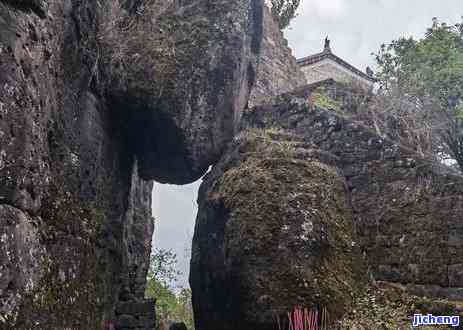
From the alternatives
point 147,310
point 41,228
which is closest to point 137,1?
point 41,228

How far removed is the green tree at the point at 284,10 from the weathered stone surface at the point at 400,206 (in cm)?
1125

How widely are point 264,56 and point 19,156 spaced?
10.8m

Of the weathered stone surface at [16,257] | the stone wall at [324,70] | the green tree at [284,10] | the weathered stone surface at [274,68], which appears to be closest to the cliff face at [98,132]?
the weathered stone surface at [16,257]

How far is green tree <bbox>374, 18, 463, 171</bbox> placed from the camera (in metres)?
11.3

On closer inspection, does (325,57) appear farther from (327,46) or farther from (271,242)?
(271,242)

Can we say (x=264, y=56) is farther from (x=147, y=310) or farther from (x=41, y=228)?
(x=41, y=228)

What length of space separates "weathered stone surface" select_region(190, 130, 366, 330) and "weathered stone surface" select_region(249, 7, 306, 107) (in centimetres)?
634

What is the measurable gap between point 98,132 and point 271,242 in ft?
8.42

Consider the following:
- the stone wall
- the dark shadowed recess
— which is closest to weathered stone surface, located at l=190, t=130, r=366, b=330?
the dark shadowed recess

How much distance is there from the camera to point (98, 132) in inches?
219

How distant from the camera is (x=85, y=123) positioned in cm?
512

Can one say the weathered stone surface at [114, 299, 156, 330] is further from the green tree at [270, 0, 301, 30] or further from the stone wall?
the stone wall

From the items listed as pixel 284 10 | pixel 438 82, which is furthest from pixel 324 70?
pixel 438 82

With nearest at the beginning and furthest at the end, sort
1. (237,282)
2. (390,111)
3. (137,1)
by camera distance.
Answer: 1. (237,282)
2. (137,1)
3. (390,111)
